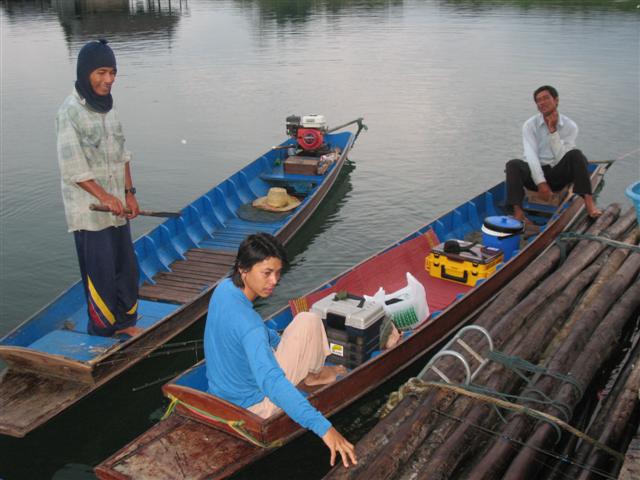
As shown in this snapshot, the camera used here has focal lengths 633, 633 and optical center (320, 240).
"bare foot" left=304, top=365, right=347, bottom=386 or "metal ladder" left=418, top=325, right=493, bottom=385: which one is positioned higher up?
"metal ladder" left=418, top=325, right=493, bottom=385

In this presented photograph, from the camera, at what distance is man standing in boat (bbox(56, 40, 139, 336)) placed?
6.70 m

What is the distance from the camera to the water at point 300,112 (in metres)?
8.87

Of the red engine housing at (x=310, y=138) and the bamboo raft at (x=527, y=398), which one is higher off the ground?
the red engine housing at (x=310, y=138)

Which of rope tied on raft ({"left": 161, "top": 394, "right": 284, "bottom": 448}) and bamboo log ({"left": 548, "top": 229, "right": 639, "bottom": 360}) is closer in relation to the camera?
rope tied on raft ({"left": 161, "top": 394, "right": 284, "bottom": 448})

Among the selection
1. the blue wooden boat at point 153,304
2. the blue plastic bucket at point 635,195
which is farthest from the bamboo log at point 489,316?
the blue wooden boat at point 153,304

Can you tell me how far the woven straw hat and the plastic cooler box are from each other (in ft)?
18.1

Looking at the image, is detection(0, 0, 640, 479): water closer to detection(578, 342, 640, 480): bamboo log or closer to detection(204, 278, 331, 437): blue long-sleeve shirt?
detection(204, 278, 331, 437): blue long-sleeve shirt

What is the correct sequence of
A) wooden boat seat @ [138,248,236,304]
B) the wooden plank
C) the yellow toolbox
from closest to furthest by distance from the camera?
the wooden plank, the yellow toolbox, wooden boat seat @ [138,248,236,304]

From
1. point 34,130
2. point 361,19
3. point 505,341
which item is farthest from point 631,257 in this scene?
point 361,19

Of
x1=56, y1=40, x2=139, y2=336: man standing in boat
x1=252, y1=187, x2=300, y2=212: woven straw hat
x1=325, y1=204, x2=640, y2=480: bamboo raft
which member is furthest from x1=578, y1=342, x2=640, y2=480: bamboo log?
x1=252, y1=187, x2=300, y2=212: woven straw hat

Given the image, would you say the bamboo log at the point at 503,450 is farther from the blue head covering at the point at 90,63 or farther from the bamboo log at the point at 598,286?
the blue head covering at the point at 90,63

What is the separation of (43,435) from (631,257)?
326 inches

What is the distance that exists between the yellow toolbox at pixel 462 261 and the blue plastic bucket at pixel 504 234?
0.78ft

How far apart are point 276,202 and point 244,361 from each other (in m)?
7.96
